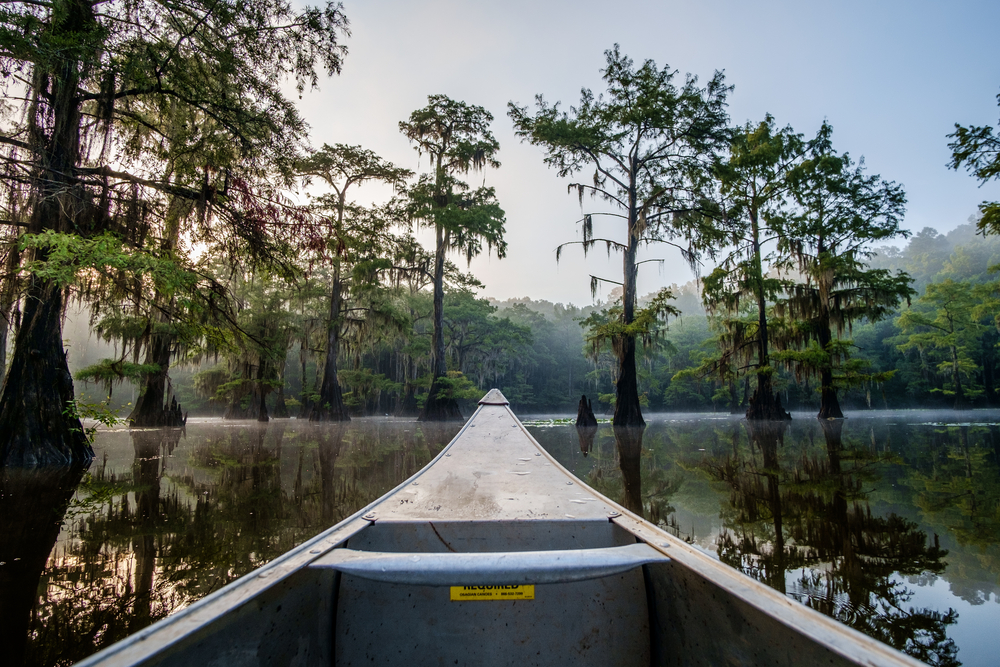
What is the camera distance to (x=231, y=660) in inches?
36.9

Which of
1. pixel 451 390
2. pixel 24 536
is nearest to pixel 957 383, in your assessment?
pixel 451 390

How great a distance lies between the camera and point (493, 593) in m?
1.23

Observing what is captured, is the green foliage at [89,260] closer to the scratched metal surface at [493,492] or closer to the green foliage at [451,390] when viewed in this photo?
the scratched metal surface at [493,492]

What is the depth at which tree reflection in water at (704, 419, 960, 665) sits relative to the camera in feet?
5.40

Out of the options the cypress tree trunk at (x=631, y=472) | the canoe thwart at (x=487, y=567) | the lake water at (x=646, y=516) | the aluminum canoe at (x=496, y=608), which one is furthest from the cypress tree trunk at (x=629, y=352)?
the canoe thwart at (x=487, y=567)

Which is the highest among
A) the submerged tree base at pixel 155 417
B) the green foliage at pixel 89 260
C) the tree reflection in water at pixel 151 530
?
the green foliage at pixel 89 260

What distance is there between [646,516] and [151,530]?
3312 millimetres

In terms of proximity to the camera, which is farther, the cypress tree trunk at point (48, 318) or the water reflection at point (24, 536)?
the cypress tree trunk at point (48, 318)

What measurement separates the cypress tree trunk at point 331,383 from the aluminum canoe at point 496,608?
16.5 meters

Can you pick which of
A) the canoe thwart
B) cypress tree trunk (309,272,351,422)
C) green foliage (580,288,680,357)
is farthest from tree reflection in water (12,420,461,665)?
cypress tree trunk (309,272,351,422)

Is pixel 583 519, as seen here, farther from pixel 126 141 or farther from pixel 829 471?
pixel 126 141

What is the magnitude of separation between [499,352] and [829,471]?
977 inches

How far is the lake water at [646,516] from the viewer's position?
1694mm

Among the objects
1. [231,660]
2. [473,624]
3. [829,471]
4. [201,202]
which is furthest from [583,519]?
[201,202]
